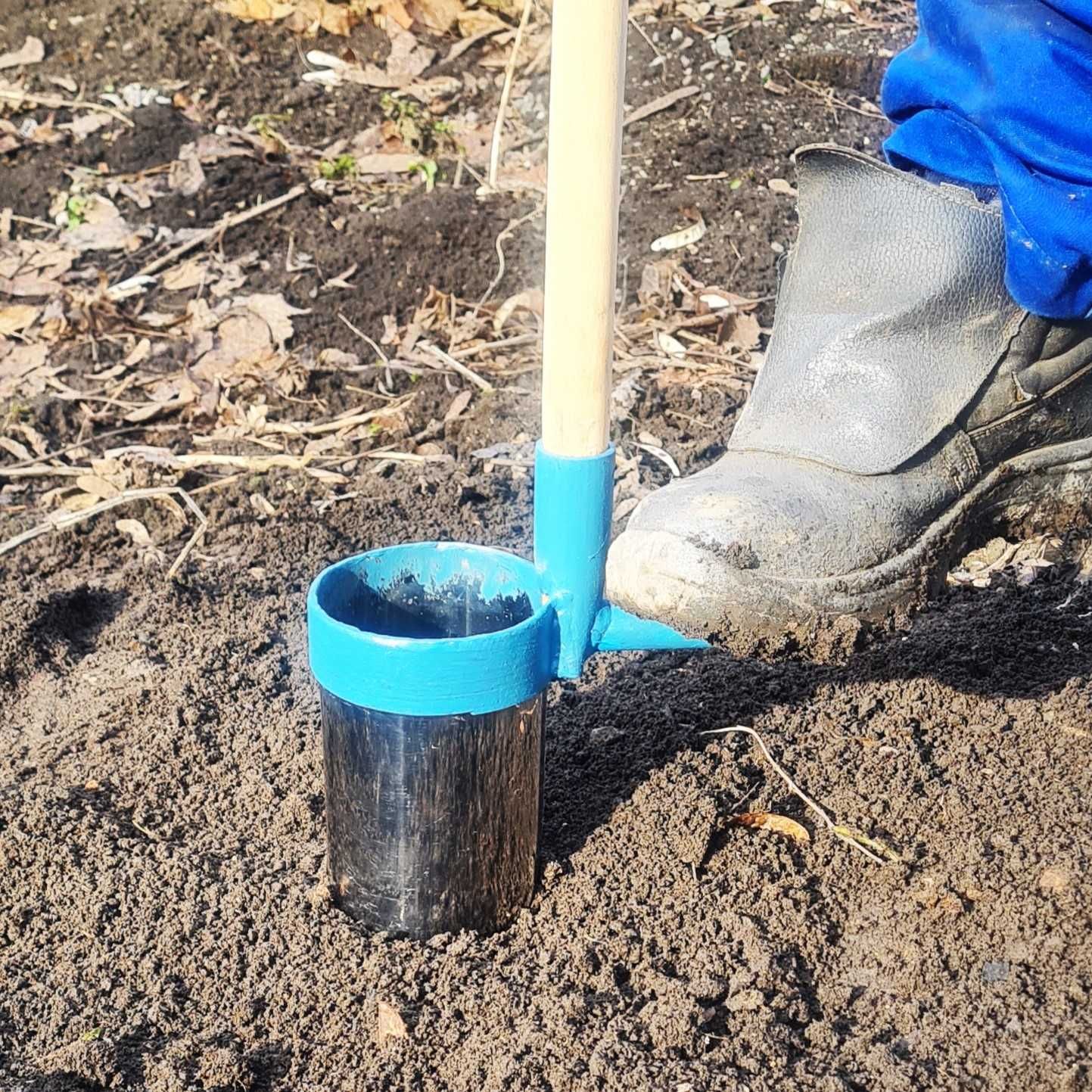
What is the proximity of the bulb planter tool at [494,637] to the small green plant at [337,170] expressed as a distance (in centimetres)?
308

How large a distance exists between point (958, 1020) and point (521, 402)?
6.94 feet

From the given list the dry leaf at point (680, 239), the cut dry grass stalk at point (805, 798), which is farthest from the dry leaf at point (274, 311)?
the cut dry grass stalk at point (805, 798)

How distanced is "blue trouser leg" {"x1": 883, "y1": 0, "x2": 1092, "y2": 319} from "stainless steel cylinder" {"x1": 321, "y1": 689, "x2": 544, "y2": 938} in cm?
96

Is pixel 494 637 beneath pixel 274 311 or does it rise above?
above

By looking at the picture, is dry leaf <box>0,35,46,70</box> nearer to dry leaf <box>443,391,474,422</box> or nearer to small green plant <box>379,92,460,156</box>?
small green plant <box>379,92,460,156</box>

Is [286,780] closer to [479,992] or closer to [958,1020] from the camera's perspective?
[479,992]

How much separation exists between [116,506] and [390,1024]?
5.67ft

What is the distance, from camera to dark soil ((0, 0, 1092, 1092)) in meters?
1.66

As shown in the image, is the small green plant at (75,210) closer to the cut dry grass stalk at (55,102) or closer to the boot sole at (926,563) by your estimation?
the cut dry grass stalk at (55,102)

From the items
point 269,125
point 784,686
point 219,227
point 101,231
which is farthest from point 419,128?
point 784,686

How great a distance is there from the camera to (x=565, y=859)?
1.97m

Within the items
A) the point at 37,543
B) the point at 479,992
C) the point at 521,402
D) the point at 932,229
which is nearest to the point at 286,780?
the point at 479,992

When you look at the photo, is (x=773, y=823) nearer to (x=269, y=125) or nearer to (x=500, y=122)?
(x=500, y=122)

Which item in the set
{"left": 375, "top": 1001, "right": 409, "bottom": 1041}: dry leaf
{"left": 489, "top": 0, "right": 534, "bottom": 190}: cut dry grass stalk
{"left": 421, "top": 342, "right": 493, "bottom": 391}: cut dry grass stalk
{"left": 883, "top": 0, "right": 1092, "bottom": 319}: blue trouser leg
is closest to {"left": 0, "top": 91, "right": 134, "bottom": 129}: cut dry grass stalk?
{"left": 489, "top": 0, "right": 534, "bottom": 190}: cut dry grass stalk
